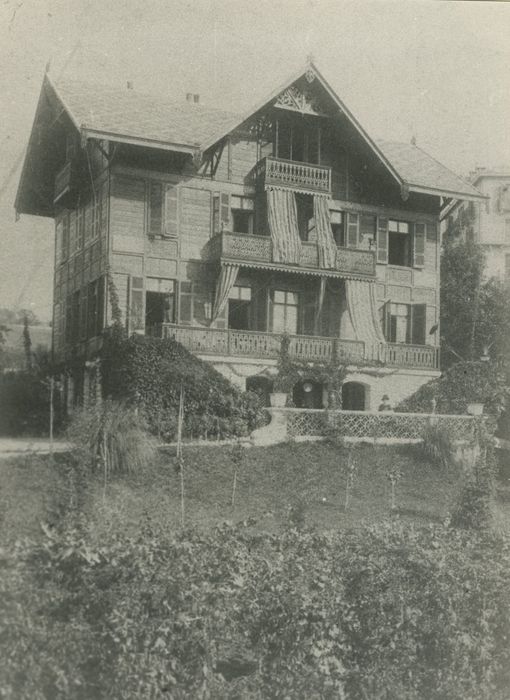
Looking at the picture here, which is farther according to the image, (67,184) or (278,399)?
(67,184)

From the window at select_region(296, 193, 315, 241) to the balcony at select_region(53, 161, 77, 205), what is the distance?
7.00 meters

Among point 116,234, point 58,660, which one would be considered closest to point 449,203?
point 116,234

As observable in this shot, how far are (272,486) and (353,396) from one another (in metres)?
10.3

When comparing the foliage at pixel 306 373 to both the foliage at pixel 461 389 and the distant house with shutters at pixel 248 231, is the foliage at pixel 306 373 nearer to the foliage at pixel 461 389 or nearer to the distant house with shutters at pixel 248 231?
the distant house with shutters at pixel 248 231

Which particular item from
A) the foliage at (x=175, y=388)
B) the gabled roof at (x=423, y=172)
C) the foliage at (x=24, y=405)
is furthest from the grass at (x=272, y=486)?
the gabled roof at (x=423, y=172)

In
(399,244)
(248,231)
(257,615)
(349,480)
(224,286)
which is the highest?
(399,244)

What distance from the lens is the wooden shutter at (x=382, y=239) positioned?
27000mm

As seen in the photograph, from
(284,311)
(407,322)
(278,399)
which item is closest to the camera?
(278,399)

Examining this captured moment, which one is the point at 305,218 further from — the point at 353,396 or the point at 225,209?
the point at 353,396

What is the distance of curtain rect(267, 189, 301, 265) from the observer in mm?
24484

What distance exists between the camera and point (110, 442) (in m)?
15.1

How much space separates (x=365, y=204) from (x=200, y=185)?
18.9ft

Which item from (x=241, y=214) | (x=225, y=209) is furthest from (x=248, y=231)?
(x=225, y=209)

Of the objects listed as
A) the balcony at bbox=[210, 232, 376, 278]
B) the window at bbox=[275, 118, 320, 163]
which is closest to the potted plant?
the balcony at bbox=[210, 232, 376, 278]
